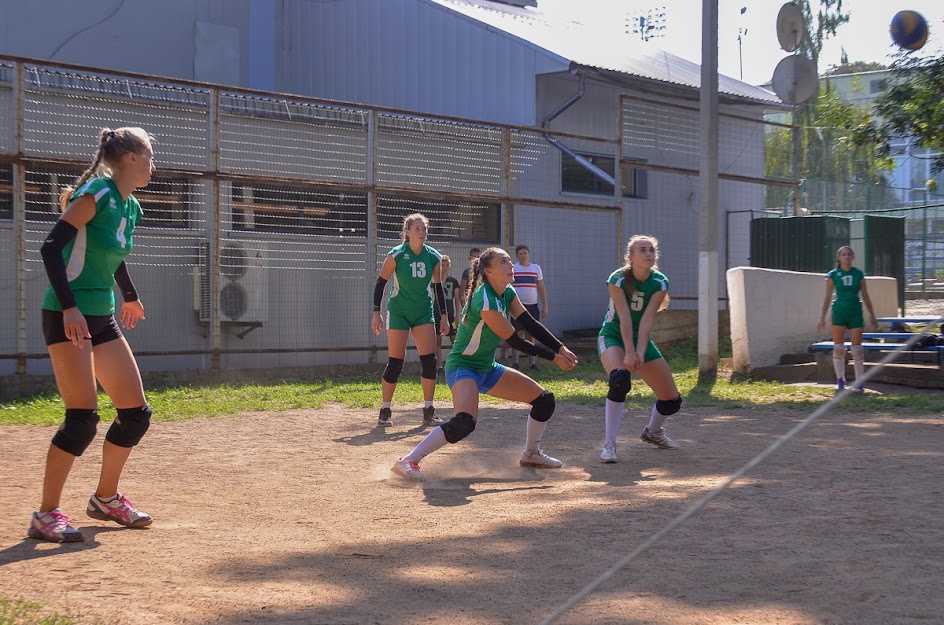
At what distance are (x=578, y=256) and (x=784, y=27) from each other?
5222mm

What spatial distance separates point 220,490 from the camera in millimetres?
6465

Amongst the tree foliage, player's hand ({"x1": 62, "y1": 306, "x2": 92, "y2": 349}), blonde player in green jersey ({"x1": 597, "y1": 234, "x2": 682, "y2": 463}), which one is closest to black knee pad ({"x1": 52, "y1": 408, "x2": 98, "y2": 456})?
player's hand ({"x1": 62, "y1": 306, "x2": 92, "y2": 349})

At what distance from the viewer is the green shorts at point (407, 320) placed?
9422 millimetres

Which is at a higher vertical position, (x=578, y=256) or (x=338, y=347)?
(x=578, y=256)

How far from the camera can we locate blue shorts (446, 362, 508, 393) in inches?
271

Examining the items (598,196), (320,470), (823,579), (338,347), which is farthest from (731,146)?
(823,579)

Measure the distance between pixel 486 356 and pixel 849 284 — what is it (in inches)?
308

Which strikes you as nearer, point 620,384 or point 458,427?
point 458,427

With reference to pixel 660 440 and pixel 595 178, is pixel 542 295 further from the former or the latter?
pixel 660 440

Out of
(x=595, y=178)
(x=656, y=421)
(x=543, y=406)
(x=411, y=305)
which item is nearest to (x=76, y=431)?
(x=543, y=406)

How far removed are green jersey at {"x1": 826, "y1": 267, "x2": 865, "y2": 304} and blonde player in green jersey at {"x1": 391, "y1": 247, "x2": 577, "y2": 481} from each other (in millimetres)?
7422

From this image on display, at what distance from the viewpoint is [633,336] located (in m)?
7.81

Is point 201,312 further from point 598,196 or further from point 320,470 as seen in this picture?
point 598,196

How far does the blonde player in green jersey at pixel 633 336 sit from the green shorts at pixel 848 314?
6.05 meters
